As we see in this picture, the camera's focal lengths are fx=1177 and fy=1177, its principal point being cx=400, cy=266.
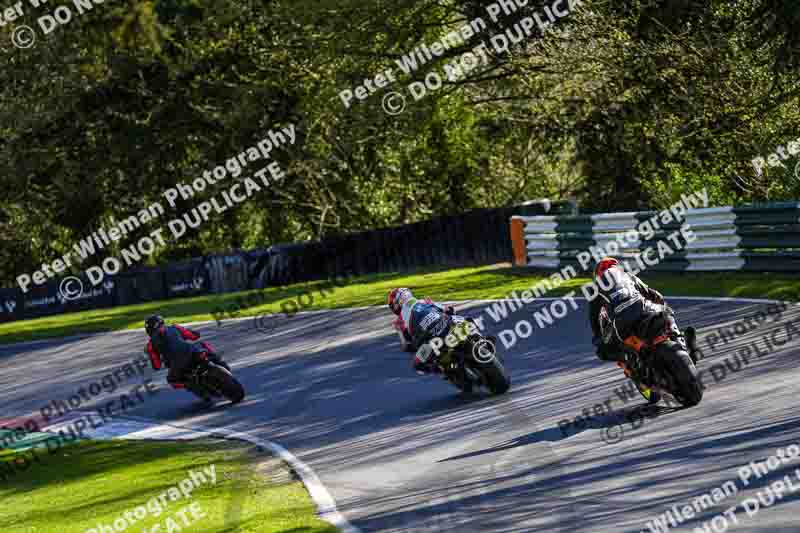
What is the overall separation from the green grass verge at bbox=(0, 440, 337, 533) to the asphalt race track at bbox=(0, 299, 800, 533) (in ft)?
1.67

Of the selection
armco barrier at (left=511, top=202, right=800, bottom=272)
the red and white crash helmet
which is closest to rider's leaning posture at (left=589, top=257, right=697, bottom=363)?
the red and white crash helmet

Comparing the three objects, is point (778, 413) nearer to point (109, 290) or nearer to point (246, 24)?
point (109, 290)

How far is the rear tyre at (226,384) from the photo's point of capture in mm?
16469

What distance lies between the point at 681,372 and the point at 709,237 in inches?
378

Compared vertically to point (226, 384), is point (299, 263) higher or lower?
higher

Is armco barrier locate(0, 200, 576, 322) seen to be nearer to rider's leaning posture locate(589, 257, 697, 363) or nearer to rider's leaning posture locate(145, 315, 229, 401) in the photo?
rider's leaning posture locate(145, 315, 229, 401)

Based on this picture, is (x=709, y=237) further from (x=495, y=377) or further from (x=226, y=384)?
(x=226, y=384)

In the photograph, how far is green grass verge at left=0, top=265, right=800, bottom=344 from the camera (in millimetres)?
18812

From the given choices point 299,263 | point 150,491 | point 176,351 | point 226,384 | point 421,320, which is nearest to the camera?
point 150,491

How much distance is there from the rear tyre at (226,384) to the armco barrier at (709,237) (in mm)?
8358

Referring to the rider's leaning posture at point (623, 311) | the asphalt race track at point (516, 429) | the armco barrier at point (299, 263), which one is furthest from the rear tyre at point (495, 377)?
the armco barrier at point (299, 263)

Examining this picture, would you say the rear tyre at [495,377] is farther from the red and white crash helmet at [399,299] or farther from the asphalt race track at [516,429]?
the red and white crash helmet at [399,299]

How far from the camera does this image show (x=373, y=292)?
2642cm

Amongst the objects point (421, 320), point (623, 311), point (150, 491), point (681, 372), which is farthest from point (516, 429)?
point (150, 491)
